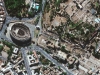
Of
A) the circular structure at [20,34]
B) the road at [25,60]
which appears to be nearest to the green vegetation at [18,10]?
the circular structure at [20,34]

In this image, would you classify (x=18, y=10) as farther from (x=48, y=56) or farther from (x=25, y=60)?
(x=48, y=56)

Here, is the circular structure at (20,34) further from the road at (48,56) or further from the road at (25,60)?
the road at (48,56)

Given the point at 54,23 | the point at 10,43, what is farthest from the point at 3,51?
the point at 54,23

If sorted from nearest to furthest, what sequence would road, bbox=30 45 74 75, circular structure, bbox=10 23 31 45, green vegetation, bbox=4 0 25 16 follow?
circular structure, bbox=10 23 31 45, road, bbox=30 45 74 75, green vegetation, bbox=4 0 25 16

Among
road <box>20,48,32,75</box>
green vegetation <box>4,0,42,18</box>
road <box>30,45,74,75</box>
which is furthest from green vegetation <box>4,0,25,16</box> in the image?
road <box>30,45,74,75</box>

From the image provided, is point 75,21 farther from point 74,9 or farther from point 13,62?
point 13,62

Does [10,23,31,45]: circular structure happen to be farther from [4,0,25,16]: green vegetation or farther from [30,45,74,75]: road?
[4,0,25,16]: green vegetation

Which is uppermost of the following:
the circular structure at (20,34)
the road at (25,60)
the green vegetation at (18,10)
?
the green vegetation at (18,10)

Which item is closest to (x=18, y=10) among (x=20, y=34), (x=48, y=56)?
(x=20, y=34)
